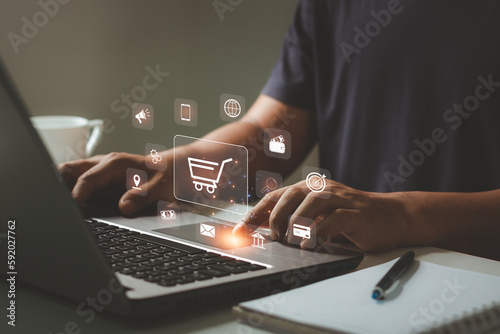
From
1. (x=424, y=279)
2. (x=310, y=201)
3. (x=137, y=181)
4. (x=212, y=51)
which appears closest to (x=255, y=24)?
(x=212, y=51)

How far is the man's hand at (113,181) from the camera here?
84 centimetres

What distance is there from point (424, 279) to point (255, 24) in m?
1.36

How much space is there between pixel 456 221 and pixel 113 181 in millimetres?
502

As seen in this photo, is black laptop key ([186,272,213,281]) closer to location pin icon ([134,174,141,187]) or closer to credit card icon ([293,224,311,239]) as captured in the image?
credit card icon ([293,224,311,239])

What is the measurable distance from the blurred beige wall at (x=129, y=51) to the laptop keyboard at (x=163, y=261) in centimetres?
56

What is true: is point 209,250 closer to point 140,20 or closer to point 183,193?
point 183,193

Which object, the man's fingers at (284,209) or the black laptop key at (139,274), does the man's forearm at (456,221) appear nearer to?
the man's fingers at (284,209)

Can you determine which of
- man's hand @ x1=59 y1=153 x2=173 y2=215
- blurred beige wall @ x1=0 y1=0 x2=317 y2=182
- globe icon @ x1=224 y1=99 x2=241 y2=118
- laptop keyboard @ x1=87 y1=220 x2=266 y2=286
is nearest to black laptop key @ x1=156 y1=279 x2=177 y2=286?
laptop keyboard @ x1=87 y1=220 x2=266 y2=286

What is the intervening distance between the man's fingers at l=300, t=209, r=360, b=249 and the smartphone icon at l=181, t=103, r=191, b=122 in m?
0.28

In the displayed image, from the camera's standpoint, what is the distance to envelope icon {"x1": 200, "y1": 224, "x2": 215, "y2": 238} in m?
0.72

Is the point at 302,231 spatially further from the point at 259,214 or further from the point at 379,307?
the point at 379,307

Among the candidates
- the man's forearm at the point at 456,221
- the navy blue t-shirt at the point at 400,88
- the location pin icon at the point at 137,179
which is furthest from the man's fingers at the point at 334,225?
the navy blue t-shirt at the point at 400,88

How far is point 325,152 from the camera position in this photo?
131 cm

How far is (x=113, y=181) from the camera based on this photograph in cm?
88
